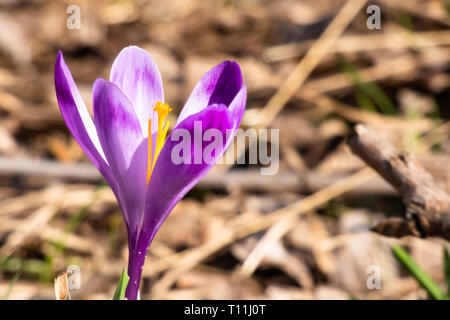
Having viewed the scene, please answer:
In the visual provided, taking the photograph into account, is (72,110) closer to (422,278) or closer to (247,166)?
(422,278)

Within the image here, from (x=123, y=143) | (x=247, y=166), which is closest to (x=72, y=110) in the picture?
(x=123, y=143)

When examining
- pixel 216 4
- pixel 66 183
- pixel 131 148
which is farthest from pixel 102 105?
pixel 216 4

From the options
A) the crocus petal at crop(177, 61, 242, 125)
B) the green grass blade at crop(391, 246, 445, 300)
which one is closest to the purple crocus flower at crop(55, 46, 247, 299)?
the crocus petal at crop(177, 61, 242, 125)

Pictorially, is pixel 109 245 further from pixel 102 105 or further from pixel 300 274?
pixel 102 105

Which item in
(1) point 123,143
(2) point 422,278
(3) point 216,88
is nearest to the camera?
(1) point 123,143

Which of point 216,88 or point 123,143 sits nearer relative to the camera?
point 123,143
